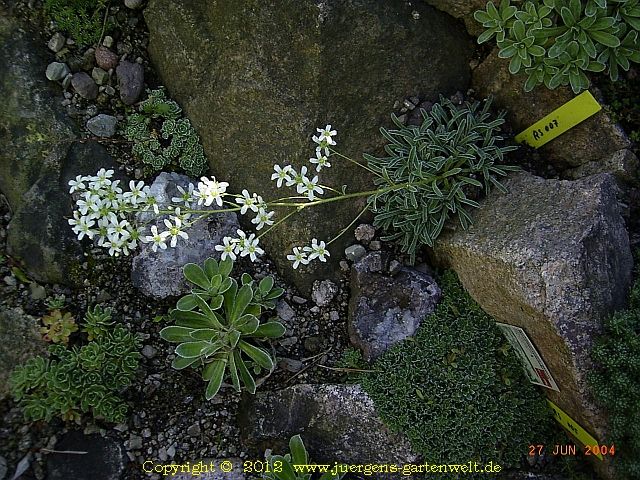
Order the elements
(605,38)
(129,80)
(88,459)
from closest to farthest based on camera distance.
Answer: (605,38), (88,459), (129,80)

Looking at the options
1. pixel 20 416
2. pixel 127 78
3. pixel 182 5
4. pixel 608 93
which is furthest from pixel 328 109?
pixel 20 416

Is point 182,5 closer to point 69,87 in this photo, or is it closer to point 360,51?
point 69,87

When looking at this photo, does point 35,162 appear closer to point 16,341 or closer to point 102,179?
point 102,179

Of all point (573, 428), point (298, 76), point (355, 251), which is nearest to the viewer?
point (573, 428)

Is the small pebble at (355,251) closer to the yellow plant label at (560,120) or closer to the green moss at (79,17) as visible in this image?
the yellow plant label at (560,120)

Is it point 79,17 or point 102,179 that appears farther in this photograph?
point 79,17

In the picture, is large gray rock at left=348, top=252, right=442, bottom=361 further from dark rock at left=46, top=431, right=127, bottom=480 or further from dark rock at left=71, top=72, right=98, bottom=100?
dark rock at left=71, top=72, right=98, bottom=100

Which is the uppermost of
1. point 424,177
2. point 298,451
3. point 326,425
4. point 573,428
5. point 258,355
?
point 424,177

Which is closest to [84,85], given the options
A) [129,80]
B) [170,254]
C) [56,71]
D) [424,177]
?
[56,71]
